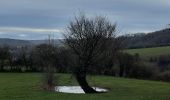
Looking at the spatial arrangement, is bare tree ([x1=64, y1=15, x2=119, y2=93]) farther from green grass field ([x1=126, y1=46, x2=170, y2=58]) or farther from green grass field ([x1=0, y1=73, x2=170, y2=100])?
green grass field ([x1=126, y1=46, x2=170, y2=58])

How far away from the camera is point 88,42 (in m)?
39.3

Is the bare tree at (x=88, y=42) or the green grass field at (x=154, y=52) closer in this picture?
the bare tree at (x=88, y=42)

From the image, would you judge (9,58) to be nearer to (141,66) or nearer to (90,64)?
(141,66)

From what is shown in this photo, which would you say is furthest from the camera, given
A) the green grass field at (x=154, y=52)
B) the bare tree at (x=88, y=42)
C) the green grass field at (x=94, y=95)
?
the green grass field at (x=154, y=52)

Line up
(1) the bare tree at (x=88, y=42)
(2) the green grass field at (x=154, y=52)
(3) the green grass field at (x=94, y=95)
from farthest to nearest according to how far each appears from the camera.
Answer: (2) the green grass field at (x=154, y=52)
(1) the bare tree at (x=88, y=42)
(3) the green grass field at (x=94, y=95)

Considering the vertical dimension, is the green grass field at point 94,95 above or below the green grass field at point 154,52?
below

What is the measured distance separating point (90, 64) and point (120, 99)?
11.9m

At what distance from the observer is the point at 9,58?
93.3 m

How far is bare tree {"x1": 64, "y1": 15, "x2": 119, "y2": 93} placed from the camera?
39.6 m

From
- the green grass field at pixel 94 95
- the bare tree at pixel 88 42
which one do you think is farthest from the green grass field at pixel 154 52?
the bare tree at pixel 88 42

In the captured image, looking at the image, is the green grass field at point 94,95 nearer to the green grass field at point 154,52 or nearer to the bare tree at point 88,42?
the bare tree at point 88,42

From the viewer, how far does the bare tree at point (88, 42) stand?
3962 centimetres

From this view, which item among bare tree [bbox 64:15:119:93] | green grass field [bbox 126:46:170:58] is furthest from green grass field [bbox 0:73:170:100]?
green grass field [bbox 126:46:170:58]

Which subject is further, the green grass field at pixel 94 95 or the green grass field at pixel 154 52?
the green grass field at pixel 154 52
